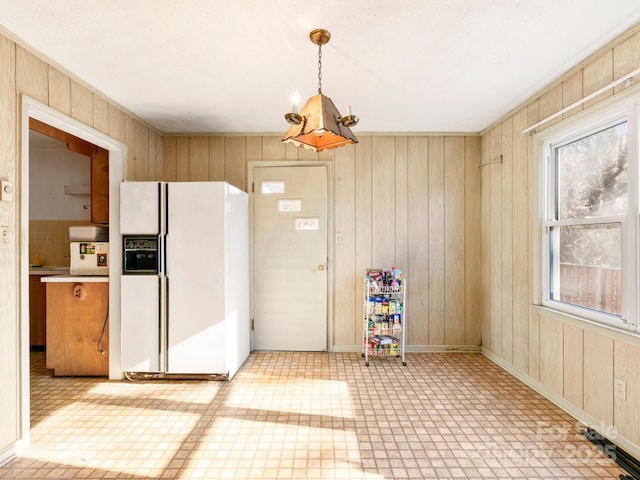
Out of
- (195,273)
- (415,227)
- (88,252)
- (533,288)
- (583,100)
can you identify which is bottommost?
(533,288)

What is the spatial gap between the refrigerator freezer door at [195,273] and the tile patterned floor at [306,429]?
0.34m

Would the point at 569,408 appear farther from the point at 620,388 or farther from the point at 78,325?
the point at 78,325

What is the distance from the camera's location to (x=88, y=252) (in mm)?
3256

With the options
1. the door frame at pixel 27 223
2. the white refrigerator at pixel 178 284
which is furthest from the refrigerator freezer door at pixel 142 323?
the door frame at pixel 27 223

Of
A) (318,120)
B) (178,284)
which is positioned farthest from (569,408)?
(178,284)

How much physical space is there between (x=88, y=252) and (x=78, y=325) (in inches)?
26.3

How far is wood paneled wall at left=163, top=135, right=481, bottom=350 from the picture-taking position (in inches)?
155

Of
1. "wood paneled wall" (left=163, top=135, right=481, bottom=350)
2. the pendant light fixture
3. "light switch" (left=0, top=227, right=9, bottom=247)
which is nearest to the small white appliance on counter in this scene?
"light switch" (left=0, top=227, right=9, bottom=247)

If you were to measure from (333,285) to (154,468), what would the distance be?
2383 mm

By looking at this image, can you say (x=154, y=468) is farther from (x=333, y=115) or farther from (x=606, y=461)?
(x=606, y=461)

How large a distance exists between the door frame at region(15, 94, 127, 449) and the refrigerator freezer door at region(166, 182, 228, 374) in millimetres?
514

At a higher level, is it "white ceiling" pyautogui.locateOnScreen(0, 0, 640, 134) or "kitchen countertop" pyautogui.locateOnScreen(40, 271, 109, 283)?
"white ceiling" pyautogui.locateOnScreen(0, 0, 640, 134)

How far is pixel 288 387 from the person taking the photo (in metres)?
3.01

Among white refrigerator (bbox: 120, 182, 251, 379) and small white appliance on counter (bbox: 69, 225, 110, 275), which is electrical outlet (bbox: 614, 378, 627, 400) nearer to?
white refrigerator (bbox: 120, 182, 251, 379)
